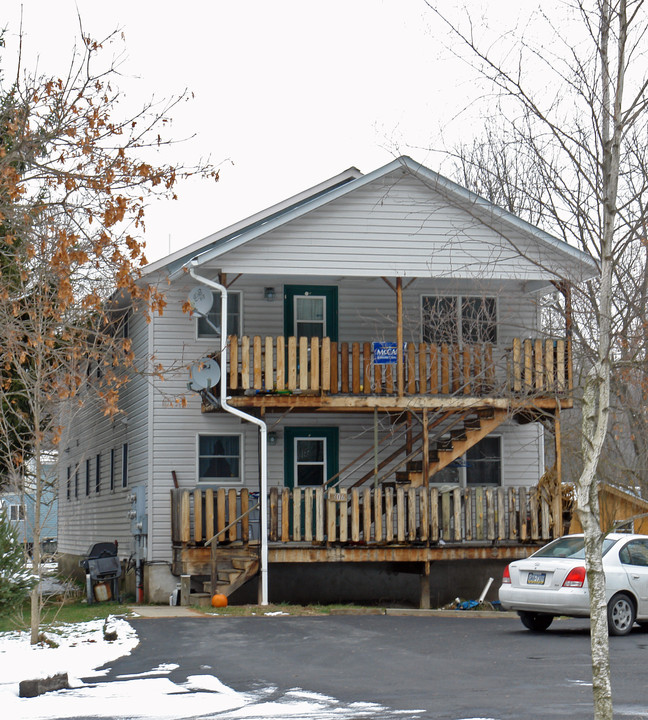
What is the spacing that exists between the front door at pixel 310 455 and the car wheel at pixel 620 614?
8.44m

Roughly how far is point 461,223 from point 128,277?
13620 mm

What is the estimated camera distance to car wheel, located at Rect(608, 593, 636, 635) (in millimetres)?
15430

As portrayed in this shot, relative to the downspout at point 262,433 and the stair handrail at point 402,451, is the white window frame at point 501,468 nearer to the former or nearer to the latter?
the stair handrail at point 402,451

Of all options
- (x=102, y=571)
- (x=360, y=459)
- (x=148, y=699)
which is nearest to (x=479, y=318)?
(x=360, y=459)

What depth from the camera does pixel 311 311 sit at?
23.1 metres

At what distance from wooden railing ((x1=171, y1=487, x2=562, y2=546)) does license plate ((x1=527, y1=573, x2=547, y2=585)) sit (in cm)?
483

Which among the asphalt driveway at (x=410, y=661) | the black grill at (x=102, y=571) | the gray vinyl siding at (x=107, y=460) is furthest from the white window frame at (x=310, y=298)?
the asphalt driveway at (x=410, y=661)

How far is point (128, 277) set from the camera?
366 inches

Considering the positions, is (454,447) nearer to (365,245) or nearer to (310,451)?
(310,451)

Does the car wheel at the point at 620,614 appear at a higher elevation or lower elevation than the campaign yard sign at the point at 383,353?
lower

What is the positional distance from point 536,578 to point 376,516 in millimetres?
5056

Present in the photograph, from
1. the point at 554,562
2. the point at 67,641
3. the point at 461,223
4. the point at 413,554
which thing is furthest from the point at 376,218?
the point at 67,641

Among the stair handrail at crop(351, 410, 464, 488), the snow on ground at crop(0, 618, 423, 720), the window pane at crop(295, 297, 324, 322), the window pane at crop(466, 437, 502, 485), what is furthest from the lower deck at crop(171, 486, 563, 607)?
the snow on ground at crop(0, 618, 423, 720)

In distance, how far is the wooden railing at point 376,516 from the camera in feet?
65.8
